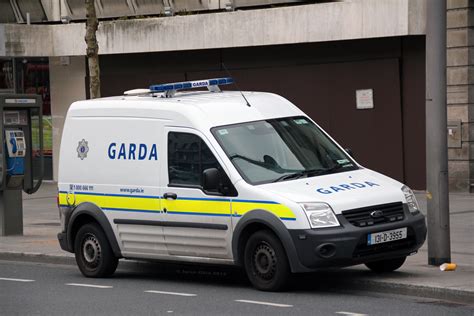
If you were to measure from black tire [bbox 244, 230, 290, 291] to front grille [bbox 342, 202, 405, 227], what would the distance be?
0.73 meters

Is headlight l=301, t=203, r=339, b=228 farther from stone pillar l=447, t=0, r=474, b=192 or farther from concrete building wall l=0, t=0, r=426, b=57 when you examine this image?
concrete building wall l=0, t=0, r=426, b=57

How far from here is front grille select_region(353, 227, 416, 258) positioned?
11.3 metres

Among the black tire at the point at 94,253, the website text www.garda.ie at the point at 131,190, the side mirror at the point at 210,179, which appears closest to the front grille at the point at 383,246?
the side mirror at the point at 210,179

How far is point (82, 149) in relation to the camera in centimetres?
1379

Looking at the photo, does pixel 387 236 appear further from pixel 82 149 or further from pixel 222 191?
pixel 82 149

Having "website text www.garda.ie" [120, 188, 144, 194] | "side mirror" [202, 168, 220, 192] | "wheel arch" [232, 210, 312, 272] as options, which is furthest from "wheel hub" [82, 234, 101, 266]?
"wheel arch" [232, 210, 312, 272]

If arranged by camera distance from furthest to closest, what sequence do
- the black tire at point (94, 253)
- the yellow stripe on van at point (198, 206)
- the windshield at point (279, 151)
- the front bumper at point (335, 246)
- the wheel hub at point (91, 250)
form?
the wheel hub at point (91, 250)
the black tire at point (94, 253)
the windshield at point (279, 151)
the yellow stripe on van at point (198, 206)
the front bumper at point (335, 246)

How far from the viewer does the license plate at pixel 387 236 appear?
11.4 meters

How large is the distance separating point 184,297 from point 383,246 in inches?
78.5

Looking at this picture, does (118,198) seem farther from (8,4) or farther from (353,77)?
(8,4)

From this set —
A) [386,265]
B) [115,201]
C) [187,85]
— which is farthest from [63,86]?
[386,265]

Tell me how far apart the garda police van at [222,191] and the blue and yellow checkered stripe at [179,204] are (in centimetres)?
1

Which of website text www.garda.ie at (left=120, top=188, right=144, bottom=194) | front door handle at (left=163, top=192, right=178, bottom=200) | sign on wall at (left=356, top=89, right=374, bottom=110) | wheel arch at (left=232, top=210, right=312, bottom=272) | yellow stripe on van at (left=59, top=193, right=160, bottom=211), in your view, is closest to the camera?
wheel arch at (left=232, top=210, right=312, bottom=272)

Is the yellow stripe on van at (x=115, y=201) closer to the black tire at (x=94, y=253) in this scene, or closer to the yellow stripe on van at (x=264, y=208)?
the black tire at (x=94, y=253)
